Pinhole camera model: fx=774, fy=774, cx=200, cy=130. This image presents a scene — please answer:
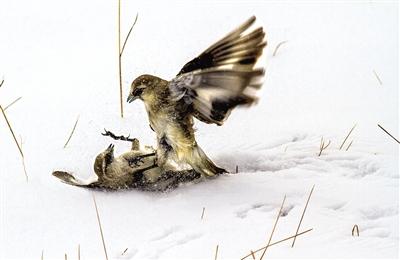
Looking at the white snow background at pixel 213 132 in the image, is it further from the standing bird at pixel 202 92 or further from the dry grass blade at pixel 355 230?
the standing bird at pixel 202 92

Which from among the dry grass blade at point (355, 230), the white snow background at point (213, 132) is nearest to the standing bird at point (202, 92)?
the white snow background at point (213, 132)

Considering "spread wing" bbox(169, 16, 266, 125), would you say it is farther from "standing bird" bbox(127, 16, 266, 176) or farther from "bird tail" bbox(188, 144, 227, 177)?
"bird tail" bbox(188, 144, 227, 177)

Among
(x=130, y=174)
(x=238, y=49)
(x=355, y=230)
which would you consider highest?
(x=238, y=49)

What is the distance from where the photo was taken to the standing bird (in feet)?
8.13

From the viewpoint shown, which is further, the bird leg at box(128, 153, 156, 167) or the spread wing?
the bird leg at box(128, 153, 156, 167)

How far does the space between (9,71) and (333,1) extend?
198 centimetres

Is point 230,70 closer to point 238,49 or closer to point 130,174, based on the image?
point 238,49

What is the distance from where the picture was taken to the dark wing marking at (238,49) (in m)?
2.47

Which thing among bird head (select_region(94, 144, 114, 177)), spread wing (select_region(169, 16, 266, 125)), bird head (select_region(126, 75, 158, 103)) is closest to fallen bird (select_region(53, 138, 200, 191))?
bird head (select_region(94, 144, 114, 177))

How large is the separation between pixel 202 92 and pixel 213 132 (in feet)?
2.62

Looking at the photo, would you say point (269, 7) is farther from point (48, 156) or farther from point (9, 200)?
point (9, 200)

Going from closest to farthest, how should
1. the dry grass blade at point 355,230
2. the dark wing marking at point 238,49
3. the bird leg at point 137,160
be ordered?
the dark wing marking at point 238,49 < the dry grass blade at point 355,230 < the bird leg at point 137,160

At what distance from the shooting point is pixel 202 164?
112 inches

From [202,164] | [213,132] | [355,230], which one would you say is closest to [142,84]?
[202,164]
